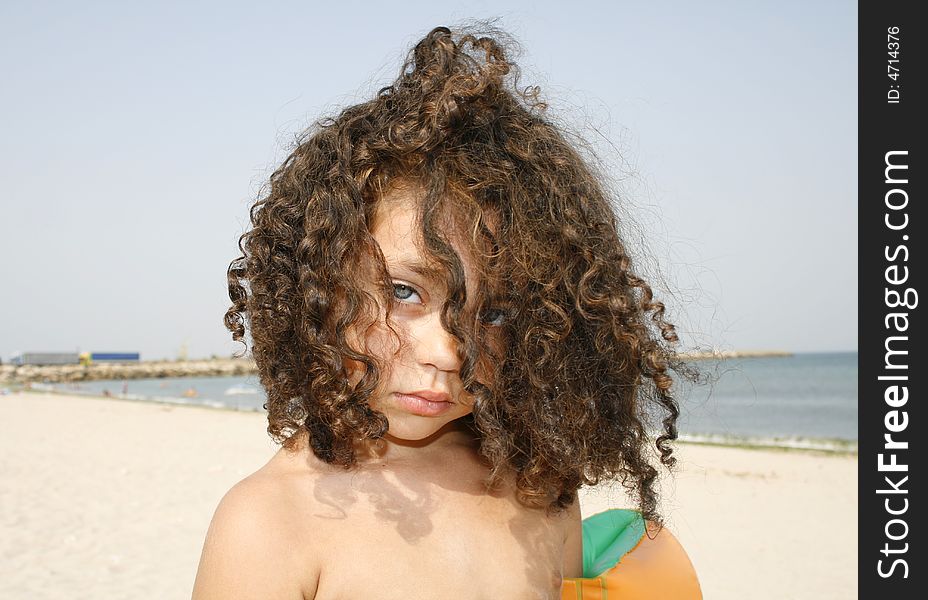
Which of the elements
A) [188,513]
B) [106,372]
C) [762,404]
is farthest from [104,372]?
[188,513]

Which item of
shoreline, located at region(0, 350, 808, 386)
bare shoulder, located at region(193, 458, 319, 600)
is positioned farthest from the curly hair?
shoreline, located at region(0, 350, 808, 386)

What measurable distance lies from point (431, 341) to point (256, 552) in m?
0.54

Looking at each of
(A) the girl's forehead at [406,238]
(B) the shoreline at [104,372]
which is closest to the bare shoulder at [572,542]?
(A) the girl's forehead at [406,238]

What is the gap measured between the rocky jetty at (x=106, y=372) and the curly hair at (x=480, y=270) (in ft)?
130

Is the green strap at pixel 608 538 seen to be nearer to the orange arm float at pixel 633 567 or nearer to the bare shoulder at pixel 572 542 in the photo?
the orange arm float at pixel 633 567

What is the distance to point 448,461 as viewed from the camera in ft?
6.47

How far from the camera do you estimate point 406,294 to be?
1.62 metres

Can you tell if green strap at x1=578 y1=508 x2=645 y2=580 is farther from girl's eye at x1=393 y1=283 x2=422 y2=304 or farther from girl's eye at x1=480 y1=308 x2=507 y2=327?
girl's eye at x1=393 y1=283 x2=422 y2=304

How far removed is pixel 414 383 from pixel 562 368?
14.6 inches

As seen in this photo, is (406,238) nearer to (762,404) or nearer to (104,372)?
(762,404)

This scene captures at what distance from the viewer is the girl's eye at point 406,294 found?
1.62 m

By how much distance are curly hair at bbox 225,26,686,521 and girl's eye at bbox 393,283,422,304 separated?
0.18 feet

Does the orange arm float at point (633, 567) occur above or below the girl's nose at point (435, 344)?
below

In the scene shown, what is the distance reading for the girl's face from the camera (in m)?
1.60
